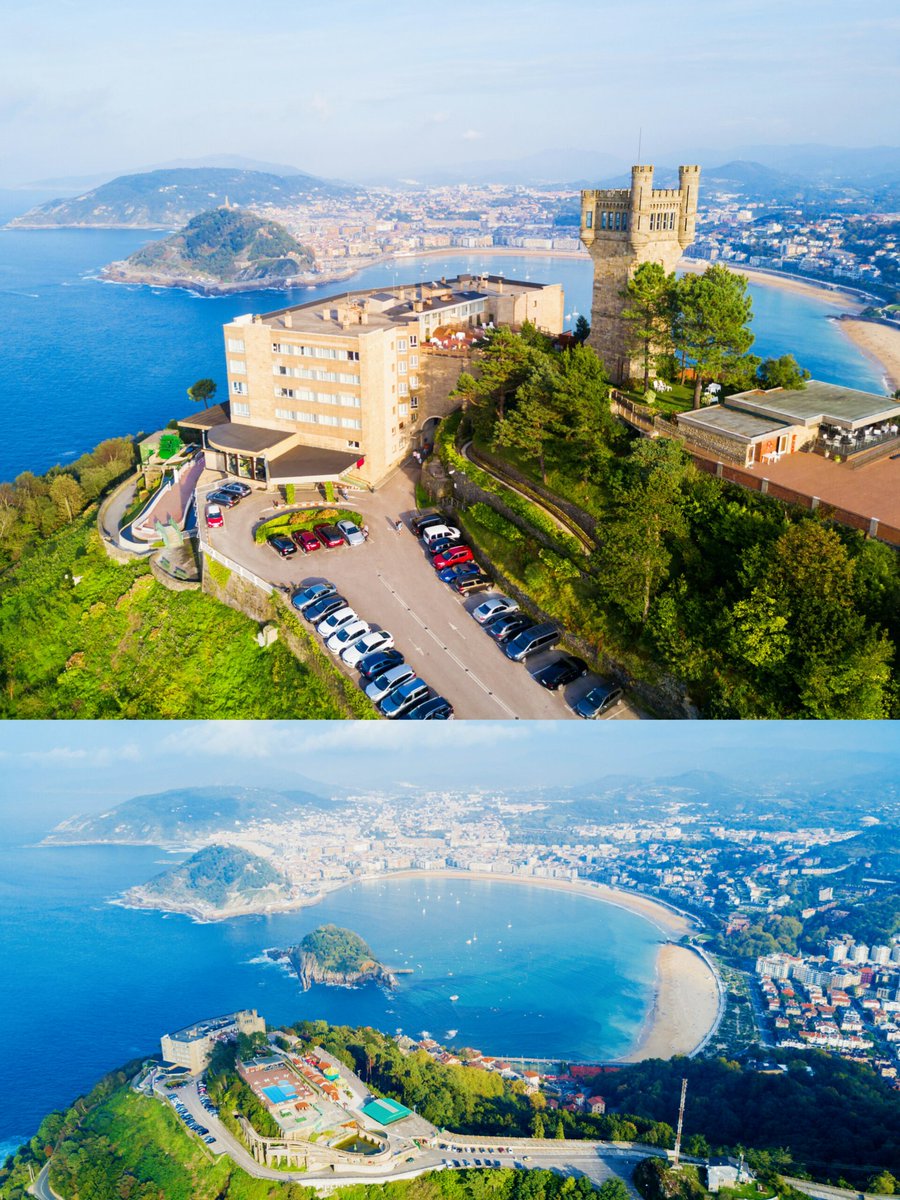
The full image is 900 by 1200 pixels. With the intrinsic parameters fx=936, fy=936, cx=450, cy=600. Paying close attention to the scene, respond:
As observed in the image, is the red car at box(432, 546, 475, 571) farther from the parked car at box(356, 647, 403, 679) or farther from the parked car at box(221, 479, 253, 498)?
the parked car at box(221, 479, 253, 498)

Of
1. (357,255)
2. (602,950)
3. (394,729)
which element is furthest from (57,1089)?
(357,255)

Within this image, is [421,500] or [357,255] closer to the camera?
[421,500]

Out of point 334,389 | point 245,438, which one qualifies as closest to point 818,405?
point 334,389

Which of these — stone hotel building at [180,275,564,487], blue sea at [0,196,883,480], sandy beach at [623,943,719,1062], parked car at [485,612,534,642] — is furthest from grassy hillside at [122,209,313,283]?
sandy beach at [623,943,719,1062]

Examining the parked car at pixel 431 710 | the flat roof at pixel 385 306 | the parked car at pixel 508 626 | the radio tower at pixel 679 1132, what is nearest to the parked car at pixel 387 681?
the parked car at pixel 431 710

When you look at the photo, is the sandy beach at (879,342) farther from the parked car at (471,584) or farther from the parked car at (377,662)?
the parked car at (377,662)

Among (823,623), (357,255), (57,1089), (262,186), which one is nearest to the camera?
(57,1089)

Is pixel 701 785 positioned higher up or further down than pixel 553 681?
higher up

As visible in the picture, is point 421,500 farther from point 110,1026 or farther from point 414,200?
point 414,200
